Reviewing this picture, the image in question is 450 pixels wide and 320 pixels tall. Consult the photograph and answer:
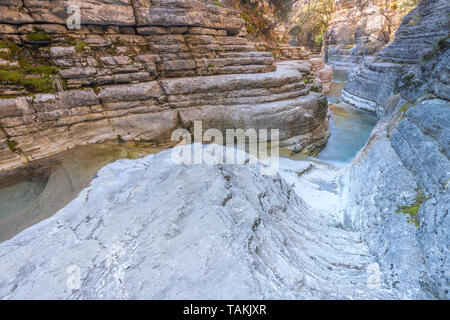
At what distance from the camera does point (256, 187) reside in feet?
12.5

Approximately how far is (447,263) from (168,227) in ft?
10.7

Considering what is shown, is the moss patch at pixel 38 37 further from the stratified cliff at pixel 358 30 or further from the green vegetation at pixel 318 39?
the green vegetation at pixel 318 39

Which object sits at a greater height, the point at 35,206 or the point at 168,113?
the point at 168,113

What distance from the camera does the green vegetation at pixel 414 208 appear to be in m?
3.34

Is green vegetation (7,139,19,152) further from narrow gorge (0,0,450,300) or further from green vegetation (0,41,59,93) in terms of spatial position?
green vegetation (0,41,59,93)

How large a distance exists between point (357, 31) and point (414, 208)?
41.2m

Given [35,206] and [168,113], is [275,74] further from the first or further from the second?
[35,206]

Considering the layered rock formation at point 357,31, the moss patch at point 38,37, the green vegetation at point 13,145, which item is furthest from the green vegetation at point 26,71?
the layered rock formation at point 357,31

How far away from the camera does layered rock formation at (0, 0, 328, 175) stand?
19.7 feet

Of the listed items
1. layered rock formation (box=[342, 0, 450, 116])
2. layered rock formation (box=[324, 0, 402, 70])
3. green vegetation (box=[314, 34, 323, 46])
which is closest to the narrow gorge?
layered rock formation (box=[342, 0, 450, 116])

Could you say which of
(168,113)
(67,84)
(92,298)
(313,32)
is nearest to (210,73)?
(168,113)

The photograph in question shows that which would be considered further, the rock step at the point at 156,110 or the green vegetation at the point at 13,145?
the rock step at the point at 156,110

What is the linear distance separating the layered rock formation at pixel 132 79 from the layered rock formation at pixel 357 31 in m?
24.5

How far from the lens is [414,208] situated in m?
3.52
